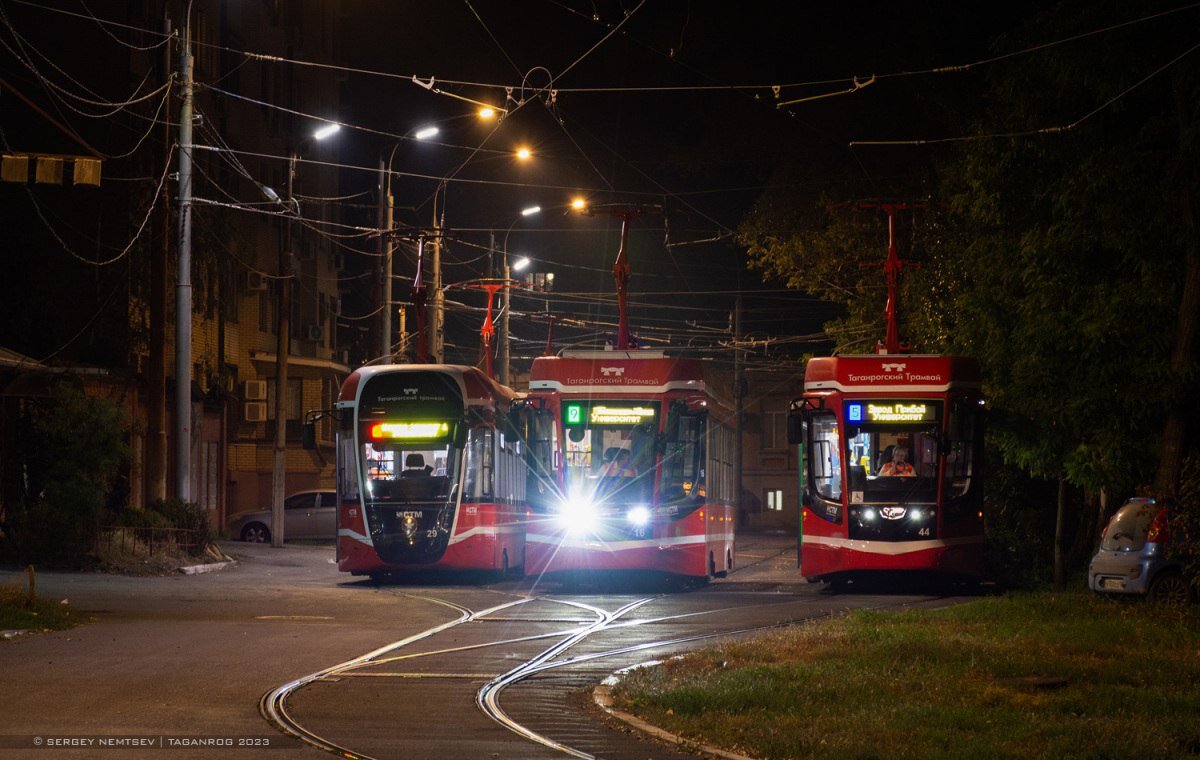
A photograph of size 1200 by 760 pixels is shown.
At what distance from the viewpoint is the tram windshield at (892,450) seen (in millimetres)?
24969

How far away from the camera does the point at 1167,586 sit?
2136cm

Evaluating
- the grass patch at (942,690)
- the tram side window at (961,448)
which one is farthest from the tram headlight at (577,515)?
the grass patch at (942,690)

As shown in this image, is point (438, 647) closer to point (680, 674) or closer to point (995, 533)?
point (680, 674)

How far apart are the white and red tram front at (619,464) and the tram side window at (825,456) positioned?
1.83 meters

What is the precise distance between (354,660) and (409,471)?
11797mm

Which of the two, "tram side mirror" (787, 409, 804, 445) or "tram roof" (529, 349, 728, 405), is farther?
"tram roof" (529, 349, 728, 405)

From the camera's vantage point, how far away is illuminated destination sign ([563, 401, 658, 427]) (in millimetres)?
26078

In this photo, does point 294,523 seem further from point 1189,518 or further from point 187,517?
point 1189,518

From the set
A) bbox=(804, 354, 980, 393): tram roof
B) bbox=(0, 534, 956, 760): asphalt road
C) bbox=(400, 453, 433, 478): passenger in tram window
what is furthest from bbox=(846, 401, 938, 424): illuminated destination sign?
bbox=(400, 453, 433, 478): passenger in tram window

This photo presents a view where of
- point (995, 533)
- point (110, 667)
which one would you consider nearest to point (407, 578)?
A: point (995, 533)

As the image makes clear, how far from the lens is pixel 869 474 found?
82.7ft

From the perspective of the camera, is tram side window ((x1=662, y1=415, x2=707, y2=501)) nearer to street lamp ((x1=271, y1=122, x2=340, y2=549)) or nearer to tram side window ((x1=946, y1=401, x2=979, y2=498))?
tram side window ((x1=946, y1=401, x2=979, y2=498))


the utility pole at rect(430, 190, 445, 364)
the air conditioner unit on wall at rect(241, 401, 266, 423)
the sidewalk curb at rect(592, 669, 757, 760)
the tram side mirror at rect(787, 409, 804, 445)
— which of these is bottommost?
the sidewalk curb at rect(592, 669, 757, 760)

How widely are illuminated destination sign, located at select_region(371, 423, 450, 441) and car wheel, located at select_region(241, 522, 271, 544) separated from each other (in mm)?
18909
